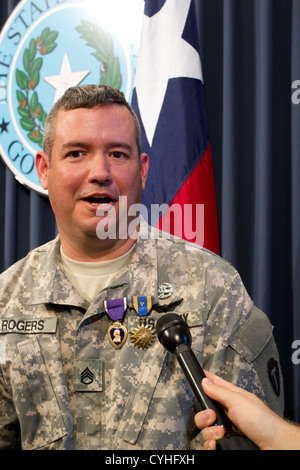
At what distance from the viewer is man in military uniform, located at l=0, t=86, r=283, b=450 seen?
105cm

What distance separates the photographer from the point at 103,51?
213 cm

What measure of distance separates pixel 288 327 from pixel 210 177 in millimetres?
707

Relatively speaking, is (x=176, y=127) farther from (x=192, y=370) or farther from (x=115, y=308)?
(x=192, y=370)

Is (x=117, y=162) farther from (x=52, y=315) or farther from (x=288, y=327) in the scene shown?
(x=288, y=327)

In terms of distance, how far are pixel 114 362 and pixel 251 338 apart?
0.32m

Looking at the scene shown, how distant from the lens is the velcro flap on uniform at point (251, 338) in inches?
42.7

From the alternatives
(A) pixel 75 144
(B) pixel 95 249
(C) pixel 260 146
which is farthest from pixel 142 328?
(C) pixel 260 146

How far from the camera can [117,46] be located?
2115mm

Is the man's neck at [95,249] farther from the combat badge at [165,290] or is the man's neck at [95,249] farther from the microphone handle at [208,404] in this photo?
the microphone handle at [208,404]

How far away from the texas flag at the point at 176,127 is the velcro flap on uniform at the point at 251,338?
73cm

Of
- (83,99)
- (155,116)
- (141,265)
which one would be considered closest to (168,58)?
(155,116)

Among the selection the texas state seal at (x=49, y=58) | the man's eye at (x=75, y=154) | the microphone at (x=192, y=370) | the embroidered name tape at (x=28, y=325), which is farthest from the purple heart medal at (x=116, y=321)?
the texas state seal at (x=49, y=58)

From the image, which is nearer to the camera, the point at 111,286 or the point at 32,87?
the point at 111,286

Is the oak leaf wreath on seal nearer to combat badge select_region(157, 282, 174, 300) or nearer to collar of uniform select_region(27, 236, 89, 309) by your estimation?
collar of uniform select_region(27, 236, 89, 309)
